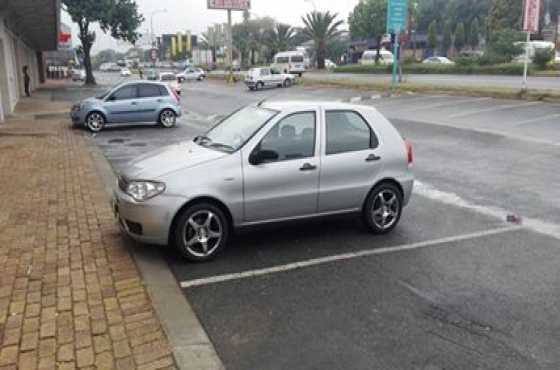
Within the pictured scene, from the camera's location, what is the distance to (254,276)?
205 inches

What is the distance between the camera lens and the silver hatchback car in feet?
17.7

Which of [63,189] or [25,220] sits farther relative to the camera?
[63,189]

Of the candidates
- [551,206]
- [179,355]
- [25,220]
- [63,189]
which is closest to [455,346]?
[179,355]

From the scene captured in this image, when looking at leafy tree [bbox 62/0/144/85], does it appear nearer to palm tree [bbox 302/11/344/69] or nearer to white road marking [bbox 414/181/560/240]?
palm tree [bbox 302/11/344/69]

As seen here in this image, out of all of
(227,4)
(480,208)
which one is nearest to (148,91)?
(480,208)

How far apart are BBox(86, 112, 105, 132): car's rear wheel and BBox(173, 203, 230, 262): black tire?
1314 centimetres

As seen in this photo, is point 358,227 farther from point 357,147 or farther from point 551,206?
point 551,206

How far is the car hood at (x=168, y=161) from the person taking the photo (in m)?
5.50

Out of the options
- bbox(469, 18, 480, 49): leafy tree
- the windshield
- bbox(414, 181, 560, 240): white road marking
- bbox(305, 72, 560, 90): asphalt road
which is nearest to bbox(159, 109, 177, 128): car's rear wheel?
bbox(414, 181, 560, 240): white road marking

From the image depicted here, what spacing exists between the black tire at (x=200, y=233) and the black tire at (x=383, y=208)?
1.82 metres

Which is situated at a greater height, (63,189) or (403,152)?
(403,152)

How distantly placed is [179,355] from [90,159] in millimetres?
8799

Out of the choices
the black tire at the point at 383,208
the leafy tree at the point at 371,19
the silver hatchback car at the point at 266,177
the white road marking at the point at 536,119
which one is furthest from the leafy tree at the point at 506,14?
the silver hatchback car at the point at 266,177

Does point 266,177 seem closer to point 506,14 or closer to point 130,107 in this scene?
point 130,107
